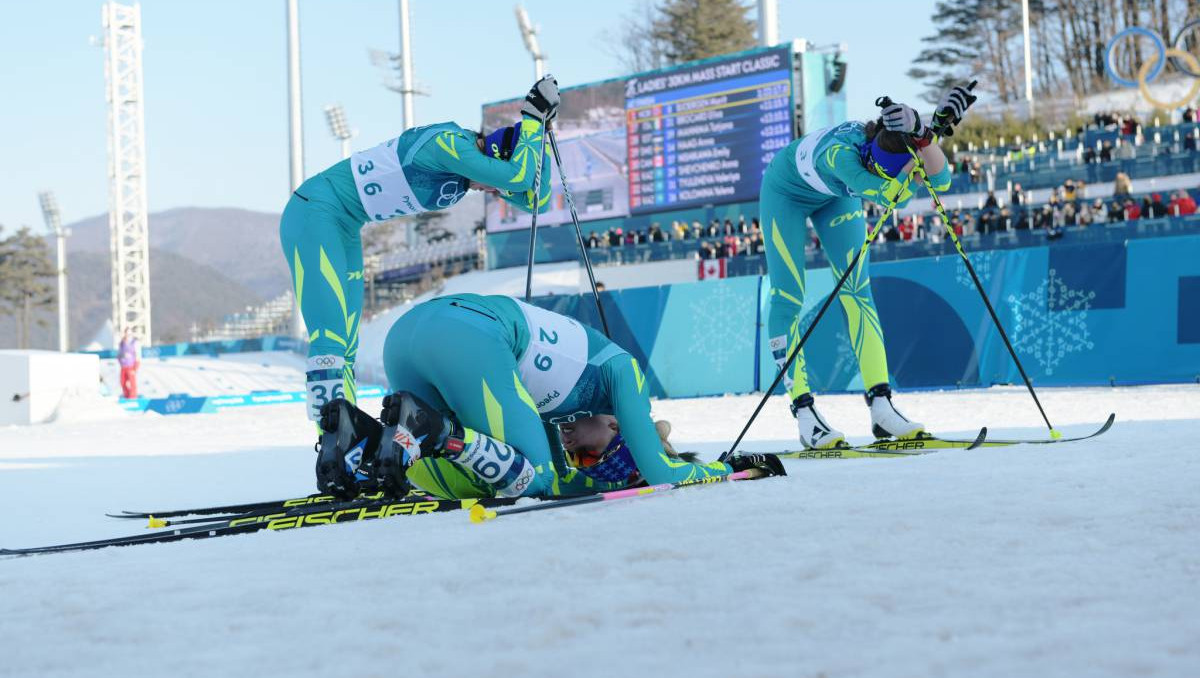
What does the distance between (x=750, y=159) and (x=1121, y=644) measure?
2299 centimetres

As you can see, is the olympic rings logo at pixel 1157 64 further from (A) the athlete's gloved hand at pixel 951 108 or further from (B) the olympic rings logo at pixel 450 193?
(B) the olympic rings logo at pixel 450 193

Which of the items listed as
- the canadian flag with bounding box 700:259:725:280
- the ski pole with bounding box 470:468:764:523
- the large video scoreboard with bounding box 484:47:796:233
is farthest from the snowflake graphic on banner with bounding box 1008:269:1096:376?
the canadian flag with bounding box 700:259:725:280

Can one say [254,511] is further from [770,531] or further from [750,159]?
[750,159]

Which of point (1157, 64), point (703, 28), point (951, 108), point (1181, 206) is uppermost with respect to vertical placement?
point (703, 28)

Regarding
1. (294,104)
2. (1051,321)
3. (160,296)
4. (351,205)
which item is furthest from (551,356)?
(160,296)

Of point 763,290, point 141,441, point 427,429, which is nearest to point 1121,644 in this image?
point 427,429

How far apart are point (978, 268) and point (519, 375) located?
9310 millimetres

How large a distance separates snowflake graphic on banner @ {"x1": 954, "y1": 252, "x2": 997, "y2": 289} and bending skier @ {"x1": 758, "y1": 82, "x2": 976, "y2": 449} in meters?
6.22

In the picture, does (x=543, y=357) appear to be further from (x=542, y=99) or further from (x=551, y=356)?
(x=542, y=99)

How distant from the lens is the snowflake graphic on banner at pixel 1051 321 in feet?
36.9

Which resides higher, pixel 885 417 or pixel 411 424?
pixel 411 424

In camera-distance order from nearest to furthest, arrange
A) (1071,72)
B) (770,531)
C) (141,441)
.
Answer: (770,531) < (141,441) < (1071,72)

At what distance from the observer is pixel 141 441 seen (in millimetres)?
9891

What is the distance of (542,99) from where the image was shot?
523 cm
